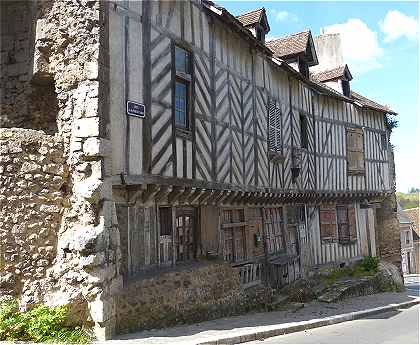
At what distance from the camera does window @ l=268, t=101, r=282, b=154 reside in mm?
12344

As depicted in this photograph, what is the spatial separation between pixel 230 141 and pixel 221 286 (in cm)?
315

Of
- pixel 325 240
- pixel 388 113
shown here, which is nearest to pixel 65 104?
pixel 325 240

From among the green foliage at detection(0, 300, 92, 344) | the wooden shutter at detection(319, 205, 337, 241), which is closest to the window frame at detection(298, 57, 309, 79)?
the wooden shutter at detection(319, 205, 337, 241)

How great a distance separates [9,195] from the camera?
6688 millimetres

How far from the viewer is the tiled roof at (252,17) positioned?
481 inches

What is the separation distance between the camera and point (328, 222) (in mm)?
16828

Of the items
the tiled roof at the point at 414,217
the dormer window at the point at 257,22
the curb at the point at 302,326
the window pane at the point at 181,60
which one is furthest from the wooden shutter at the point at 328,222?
the tiled roof at the point at 414,217

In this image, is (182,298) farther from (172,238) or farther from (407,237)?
(407,237)

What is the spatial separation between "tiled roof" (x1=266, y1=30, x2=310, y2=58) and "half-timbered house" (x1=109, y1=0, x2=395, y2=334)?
0.16 feet

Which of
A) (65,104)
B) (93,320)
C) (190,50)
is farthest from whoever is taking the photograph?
(190,50)

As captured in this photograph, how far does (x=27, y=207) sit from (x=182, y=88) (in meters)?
3.61

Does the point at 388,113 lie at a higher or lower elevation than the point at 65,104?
higher

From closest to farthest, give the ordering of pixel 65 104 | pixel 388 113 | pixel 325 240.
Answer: pixel 65 104 → pixel 325 240 → pixel 388 113

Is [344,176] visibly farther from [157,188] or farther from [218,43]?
[157,188]
